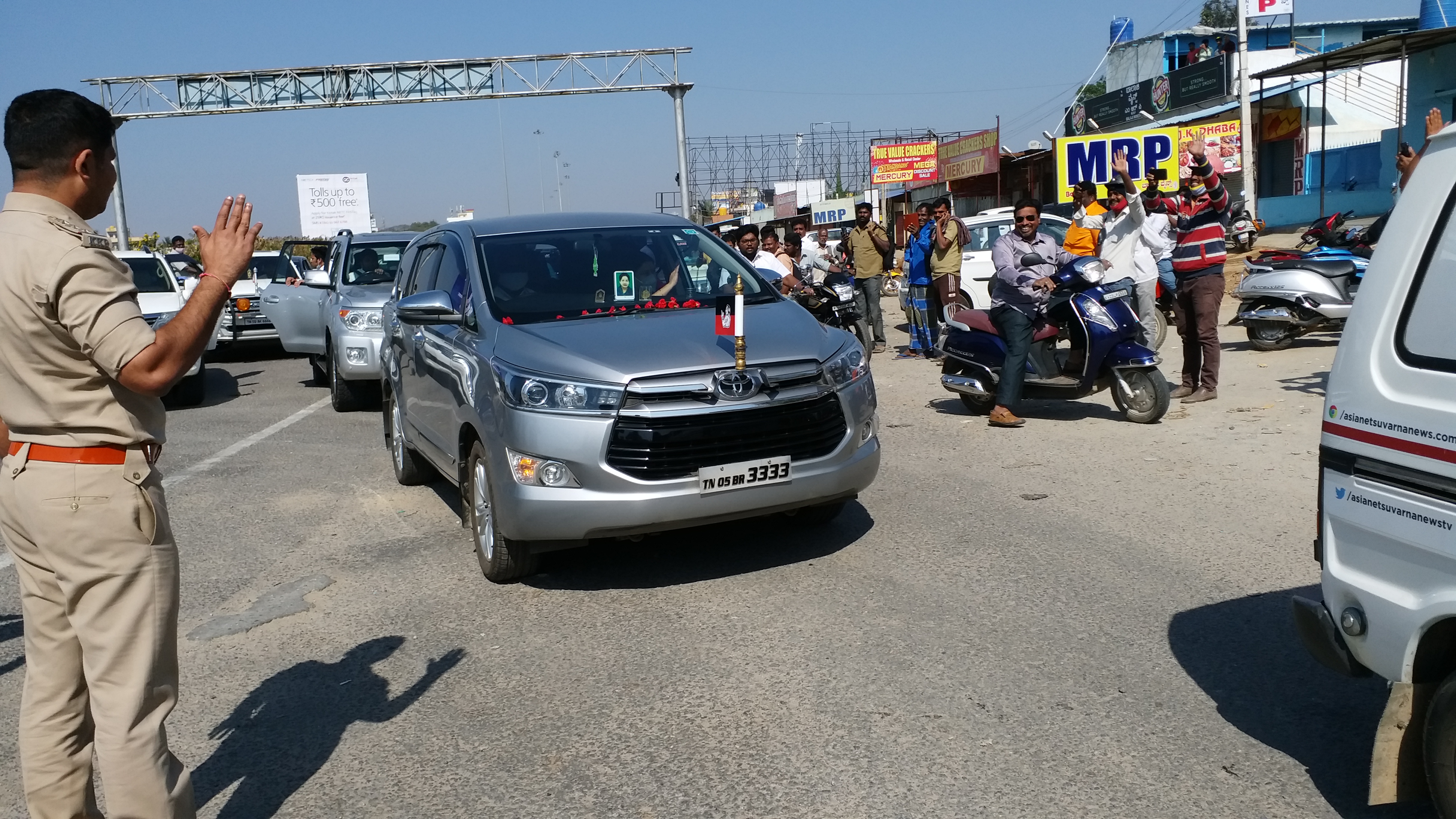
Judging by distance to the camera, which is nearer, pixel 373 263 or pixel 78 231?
pixel 78 231

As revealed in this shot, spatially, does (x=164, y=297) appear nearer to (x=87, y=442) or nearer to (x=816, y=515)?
(x=816, y=515)

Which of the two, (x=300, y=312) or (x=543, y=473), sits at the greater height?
(x=300, y=312)

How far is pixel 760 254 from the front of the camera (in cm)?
1488

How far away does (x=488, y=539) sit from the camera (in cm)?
596

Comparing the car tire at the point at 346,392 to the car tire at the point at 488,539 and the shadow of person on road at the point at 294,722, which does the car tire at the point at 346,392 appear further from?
the shadow of person on road at the point at 294,722

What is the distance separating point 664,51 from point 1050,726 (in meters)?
34.6

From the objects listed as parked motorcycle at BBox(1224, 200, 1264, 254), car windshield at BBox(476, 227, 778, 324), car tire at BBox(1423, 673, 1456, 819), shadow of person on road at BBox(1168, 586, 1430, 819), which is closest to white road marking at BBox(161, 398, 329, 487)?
car windshield at BBox(476, 227, 778, 324)

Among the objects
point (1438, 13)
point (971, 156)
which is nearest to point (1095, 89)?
point (971, 156)

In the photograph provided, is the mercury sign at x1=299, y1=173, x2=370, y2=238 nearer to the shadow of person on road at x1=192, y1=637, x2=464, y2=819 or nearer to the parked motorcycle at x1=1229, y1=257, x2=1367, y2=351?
the parked motorcycle at x1=1229, y1=257, x2=1367, y2=351

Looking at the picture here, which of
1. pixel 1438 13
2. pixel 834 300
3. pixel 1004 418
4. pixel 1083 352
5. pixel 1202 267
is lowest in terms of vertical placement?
pixel 1004 418

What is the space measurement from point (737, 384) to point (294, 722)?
2.36 m

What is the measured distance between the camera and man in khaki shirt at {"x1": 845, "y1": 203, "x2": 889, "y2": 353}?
15.7 metres

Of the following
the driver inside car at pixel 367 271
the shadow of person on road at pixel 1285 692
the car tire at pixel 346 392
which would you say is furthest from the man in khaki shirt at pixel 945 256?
the shadow of person on road at pixel 1285 692

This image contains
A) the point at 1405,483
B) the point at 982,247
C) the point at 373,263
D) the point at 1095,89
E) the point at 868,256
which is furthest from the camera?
the point at 1095,89
